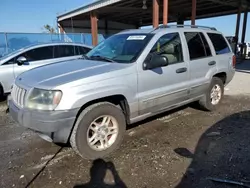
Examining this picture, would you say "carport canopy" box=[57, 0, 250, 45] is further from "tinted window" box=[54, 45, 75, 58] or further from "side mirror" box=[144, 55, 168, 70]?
"side mirror" box=[144, 55, 168, 70]

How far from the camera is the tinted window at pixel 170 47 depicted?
3.94m

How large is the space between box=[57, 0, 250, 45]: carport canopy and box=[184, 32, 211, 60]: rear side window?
23.2ft

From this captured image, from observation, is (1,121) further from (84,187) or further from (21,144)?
(84,187)

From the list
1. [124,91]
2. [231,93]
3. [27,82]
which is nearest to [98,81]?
[124,91]

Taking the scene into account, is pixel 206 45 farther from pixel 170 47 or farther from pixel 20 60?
pixel 20 60

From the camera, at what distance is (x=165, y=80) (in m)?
3.93

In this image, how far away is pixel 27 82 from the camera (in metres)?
3.15

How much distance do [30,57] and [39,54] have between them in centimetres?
29

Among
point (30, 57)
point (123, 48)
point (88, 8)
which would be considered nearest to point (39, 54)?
point (30, 57)

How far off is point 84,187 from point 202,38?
12.6ft

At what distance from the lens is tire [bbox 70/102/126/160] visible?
3043mm

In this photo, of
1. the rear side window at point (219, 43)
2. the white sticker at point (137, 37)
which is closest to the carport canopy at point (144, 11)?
the rear side window at point (219, 43)

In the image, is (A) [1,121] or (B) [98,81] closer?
(B) [98,81]

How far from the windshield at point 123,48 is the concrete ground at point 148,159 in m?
1.41
